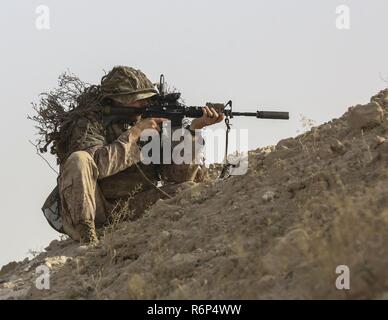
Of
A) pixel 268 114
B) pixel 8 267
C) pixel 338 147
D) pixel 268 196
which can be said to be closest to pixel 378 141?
pixel 338 147

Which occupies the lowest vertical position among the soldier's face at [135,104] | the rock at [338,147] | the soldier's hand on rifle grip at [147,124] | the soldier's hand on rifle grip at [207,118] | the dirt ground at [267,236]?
the dirt ground at [267,236]

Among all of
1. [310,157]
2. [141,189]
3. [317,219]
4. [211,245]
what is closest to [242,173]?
[310,157]

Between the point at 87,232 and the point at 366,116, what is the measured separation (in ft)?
8.09

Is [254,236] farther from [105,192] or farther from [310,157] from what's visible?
[105,192]

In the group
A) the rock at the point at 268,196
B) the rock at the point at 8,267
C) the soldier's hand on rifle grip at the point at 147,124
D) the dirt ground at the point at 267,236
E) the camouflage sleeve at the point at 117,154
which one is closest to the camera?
the dirt ground at the point at 267,236

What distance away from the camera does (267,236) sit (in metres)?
4.26

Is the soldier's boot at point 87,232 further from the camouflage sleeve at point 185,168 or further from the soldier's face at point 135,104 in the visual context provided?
the soldier's face at point 135,104

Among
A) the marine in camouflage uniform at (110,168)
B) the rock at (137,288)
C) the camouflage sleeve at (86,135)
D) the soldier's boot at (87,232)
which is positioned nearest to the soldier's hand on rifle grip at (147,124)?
the marine in camouflage uniform at (110,168)

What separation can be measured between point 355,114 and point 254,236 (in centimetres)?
191

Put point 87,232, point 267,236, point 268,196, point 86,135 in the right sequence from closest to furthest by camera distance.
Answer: point 267,236 < point 268,196 < point 87,232 < point 86,135

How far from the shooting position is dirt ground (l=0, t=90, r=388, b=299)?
11.5 ft

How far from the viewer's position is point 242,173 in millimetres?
6277

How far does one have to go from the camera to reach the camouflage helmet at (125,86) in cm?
707

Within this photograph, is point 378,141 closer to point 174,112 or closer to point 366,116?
point 366,116
